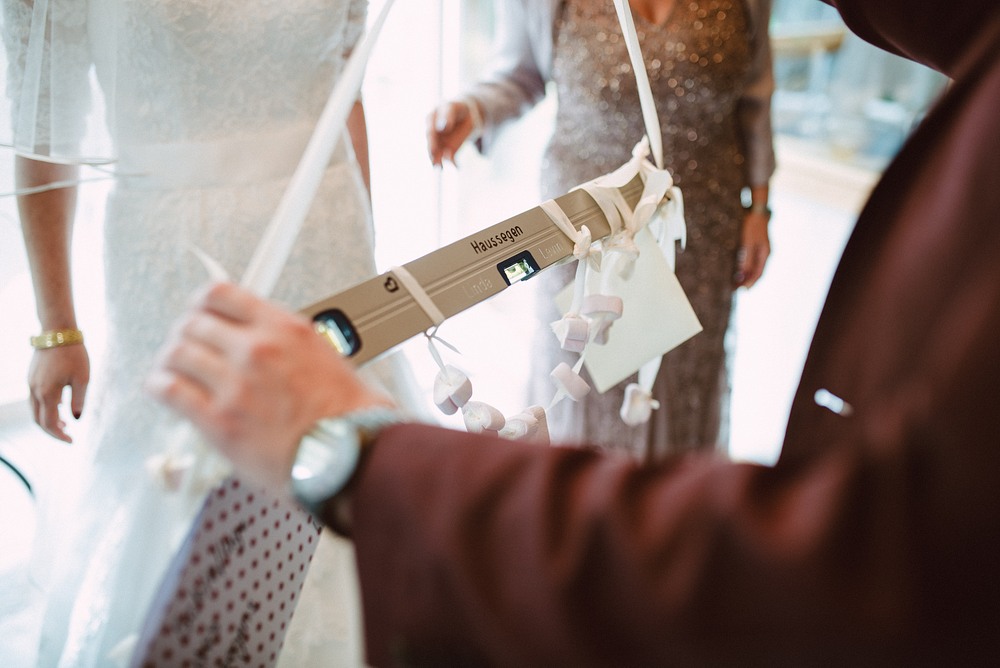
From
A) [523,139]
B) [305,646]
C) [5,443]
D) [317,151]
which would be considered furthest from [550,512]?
[523,139]

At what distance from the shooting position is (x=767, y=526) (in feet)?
0.98

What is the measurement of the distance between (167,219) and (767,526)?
66 cm

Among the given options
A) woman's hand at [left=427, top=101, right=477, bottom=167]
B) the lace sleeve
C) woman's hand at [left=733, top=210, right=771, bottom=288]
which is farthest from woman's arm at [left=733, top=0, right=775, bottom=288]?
the lace sleeve

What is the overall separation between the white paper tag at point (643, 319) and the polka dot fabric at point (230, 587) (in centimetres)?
31

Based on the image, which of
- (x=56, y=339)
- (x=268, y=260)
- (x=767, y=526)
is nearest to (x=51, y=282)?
(x=56, y=339)

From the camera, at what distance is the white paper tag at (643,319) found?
2.07 feet

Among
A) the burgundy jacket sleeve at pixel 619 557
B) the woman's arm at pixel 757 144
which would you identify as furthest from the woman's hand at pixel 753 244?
the burgundy jacket sleeve at pixel 619 557

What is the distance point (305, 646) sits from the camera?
2.43 ft

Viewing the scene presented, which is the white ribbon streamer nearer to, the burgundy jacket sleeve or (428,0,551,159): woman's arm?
the burgundy jacket sleeve

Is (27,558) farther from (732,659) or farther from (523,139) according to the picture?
(523,139)

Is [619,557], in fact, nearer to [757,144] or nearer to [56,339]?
[56,339]

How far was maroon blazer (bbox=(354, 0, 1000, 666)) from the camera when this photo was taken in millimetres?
290

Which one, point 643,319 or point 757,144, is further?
point 757,144

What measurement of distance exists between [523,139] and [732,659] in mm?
2286
